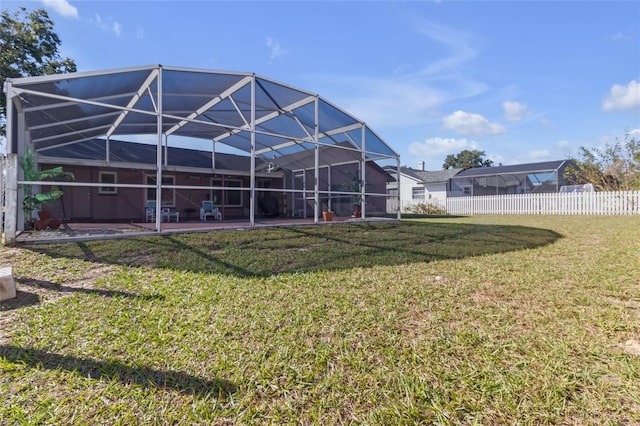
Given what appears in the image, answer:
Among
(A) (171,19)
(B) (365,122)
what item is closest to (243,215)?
(B) (365,122)

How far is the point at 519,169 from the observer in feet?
81.0

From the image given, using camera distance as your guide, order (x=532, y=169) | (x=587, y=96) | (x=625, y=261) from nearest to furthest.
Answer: (x=625, y=261)
(x=587, y=96)
(x=532, y=169)

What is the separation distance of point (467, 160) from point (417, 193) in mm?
33931

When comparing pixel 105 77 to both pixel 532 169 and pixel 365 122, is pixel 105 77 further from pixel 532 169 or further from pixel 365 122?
pixel 532 169

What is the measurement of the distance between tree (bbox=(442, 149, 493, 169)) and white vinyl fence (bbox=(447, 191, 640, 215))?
121 ft

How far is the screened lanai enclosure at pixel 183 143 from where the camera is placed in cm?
685

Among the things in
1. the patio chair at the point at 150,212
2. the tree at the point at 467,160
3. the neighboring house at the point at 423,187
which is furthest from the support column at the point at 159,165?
the tree at the point at 467,160

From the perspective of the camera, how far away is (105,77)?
6648mm

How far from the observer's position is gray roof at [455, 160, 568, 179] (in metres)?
23.4

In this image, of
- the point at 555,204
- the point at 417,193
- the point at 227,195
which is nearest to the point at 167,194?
the point at 227,195

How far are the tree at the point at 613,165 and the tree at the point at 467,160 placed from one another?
114 ft

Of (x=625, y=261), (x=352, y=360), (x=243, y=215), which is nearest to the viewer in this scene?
(x=352, y=360)

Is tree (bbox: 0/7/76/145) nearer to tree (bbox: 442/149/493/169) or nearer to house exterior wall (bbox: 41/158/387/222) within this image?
house exterior wall (bbox: 41/158/387/222)

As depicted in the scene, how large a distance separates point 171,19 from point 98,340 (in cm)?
847
